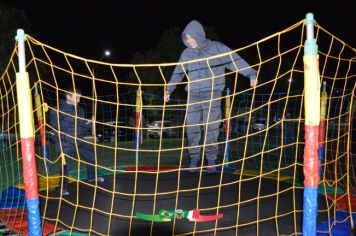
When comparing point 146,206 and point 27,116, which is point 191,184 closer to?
point 146,206

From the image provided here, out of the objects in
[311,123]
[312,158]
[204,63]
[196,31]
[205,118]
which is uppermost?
[196,31]

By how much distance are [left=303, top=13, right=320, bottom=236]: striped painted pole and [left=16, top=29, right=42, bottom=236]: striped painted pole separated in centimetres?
146

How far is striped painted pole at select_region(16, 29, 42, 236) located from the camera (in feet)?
6.56

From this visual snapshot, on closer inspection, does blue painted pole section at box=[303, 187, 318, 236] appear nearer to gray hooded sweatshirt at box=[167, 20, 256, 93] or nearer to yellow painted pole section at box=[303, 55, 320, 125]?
yellow painted pole section at box=[303, 55, 320, 125]

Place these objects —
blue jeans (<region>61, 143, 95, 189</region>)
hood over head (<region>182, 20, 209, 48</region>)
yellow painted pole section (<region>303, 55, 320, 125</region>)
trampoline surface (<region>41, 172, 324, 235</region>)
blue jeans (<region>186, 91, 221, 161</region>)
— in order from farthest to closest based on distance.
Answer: blue jeans (<region>61, 143, 95, 189</region>) → blue jeans (<region>186, 91, 221, 161</region>) → hood over head (<region>182, 20, 209, 48</region>) → trampoline surface (<region>41, 172, 324, 235</region>) → yellow painted pole section (<region>303, 55, 320, 125</region>)

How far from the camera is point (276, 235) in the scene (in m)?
2.46

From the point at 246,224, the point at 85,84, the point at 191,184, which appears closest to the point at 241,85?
the point at 85,84

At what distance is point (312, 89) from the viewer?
5.90 feet

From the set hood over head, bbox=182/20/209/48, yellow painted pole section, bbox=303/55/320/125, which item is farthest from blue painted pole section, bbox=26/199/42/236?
hood over head, bbox=182/20/209/48

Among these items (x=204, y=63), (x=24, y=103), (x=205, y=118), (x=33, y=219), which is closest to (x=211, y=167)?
(x=205, y=118)

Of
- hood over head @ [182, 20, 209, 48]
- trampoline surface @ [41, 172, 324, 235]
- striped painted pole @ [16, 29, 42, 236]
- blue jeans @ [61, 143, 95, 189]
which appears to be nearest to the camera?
striped painted pole @ [16, 29, 42, 236]

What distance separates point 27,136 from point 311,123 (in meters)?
1.53

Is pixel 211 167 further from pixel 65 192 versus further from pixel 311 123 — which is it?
pixel 311 123

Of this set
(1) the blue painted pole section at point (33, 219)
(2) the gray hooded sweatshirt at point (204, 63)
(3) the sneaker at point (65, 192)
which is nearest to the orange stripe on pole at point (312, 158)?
(1) the blue painted pole section at point (33, 219)
